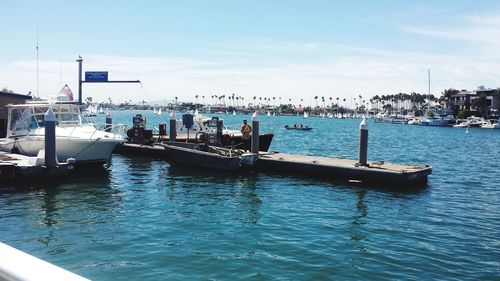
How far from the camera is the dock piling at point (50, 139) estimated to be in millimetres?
20031

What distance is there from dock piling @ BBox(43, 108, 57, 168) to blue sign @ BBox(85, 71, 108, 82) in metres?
15.0

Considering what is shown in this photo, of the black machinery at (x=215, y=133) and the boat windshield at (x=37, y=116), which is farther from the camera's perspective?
the black machinery at (x=215, y=133)

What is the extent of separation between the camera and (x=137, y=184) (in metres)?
22.1

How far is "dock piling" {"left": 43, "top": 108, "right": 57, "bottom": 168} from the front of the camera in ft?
A: 65.7

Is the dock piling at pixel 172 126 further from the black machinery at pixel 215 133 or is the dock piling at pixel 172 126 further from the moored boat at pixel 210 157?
the black machinery at pixel 215 133

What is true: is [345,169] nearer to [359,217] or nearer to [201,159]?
[359,217]

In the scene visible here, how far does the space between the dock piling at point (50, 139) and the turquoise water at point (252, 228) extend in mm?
1089

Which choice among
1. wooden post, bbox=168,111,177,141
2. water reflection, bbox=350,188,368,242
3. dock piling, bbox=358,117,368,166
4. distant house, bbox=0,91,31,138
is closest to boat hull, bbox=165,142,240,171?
wooden post, bbox=168,111,177,141

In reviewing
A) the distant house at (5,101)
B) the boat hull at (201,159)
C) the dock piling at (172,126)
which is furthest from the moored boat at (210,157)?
the distant house at (5,101)

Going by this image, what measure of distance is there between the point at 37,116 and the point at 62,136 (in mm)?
2545

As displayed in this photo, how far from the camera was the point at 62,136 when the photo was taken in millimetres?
23016

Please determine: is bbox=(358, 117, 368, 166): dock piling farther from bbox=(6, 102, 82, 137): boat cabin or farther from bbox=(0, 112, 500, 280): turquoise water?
bbox=(6, 102, 82, 137): boat cabin

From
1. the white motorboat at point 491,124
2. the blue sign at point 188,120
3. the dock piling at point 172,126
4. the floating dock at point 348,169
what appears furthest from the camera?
the white motorboat at point 491,124

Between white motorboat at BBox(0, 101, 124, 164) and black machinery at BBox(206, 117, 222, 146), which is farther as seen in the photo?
black machinery at BBox(206, 117, 222, 146)
